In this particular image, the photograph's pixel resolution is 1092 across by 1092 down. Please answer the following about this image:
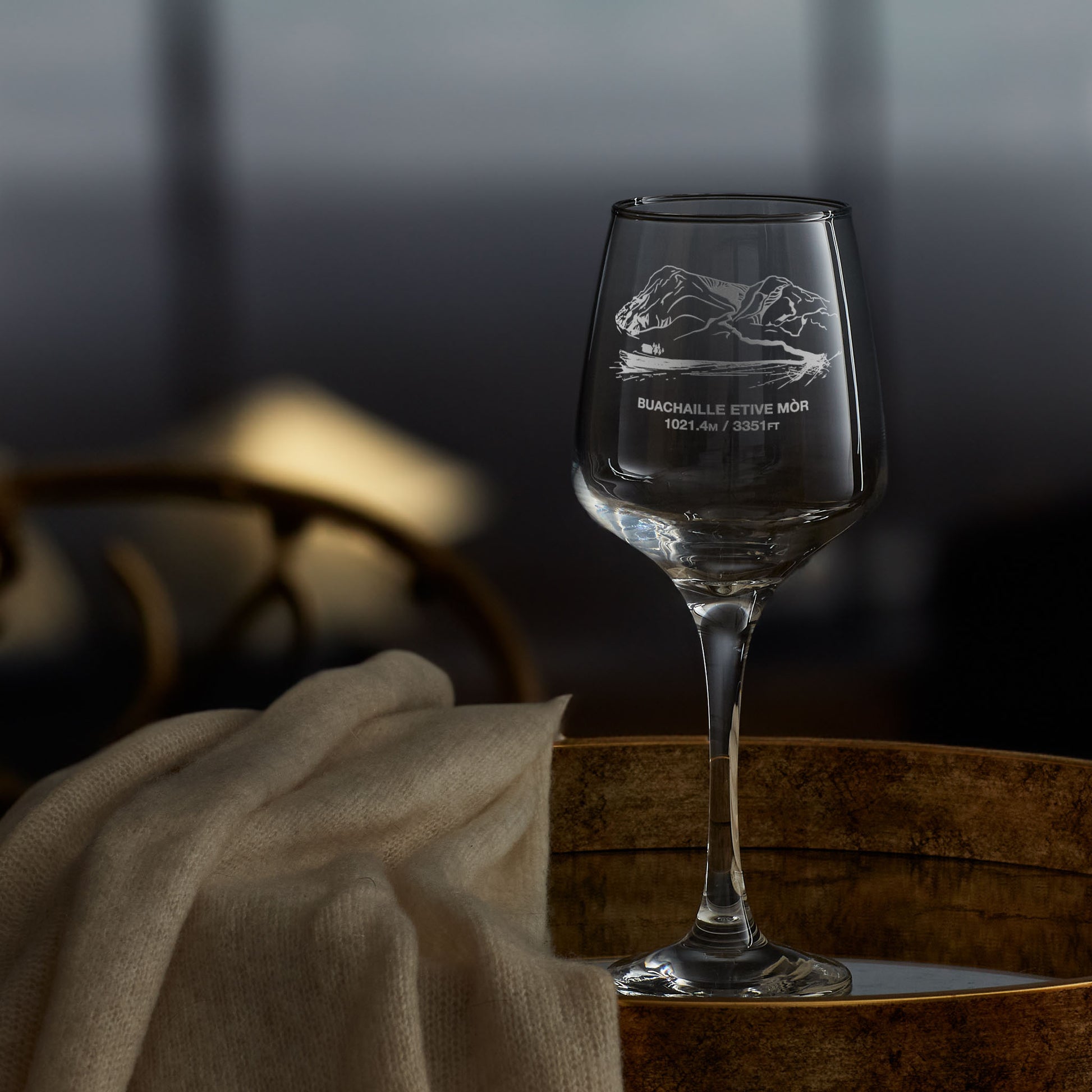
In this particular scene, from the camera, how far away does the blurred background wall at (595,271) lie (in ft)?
6.83

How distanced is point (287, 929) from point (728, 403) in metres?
0.16

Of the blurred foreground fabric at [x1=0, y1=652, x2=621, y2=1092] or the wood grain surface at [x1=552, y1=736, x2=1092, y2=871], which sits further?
the wood grain surface at [x1=552, y1=736, x2=1092, y2=871]

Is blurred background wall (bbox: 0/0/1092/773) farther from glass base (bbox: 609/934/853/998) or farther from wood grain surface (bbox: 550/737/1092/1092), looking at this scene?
glass base (bbox: 609/934/853/998)

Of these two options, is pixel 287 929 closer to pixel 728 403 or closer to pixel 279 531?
pixel 728 403

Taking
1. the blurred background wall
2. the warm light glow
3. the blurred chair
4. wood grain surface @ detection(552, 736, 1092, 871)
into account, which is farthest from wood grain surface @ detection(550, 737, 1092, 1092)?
the warm light glow

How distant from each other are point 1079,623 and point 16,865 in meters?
1.69

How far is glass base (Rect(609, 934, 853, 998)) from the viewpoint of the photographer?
0.37m

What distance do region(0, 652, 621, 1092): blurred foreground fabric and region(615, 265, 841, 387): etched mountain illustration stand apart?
0.44ft

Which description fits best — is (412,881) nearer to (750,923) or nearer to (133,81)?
(750,923)

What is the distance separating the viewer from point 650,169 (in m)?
2.72

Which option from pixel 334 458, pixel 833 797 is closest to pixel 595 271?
pixel 334 458

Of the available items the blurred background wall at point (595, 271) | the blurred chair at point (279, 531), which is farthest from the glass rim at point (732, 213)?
the blurred background wall at point (595, 271)

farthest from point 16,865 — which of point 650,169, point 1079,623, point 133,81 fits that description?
point 133,81

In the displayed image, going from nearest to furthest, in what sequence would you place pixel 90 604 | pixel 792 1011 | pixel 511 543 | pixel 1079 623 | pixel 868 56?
pixel 792 1011
pixel 1079 623
pixel 90 604
pixel 868 56
pixel 511 543
